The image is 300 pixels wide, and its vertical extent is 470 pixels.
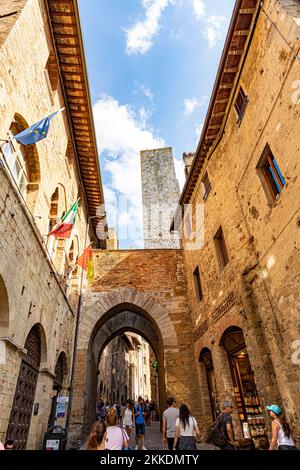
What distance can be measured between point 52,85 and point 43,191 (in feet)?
10.3

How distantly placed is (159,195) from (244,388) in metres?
19.9

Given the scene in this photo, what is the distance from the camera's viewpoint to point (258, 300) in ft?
18.5

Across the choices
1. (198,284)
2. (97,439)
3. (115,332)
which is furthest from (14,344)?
(115,332)

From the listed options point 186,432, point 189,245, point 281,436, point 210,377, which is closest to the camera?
point 281,436

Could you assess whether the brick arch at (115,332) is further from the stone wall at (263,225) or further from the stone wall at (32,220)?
the stone wall at (263,225)

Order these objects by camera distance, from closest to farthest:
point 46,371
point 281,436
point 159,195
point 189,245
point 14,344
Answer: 1. point 281,436
2. point 14,344
3. point 46,371
4. point 189,245
5. point 159,195

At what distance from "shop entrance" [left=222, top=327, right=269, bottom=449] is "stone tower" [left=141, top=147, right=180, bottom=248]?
48.8 feet

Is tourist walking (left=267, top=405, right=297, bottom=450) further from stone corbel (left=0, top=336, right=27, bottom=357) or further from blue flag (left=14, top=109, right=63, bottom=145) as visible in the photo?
blue flag (left=14, top=109, right=63, bottom=145)

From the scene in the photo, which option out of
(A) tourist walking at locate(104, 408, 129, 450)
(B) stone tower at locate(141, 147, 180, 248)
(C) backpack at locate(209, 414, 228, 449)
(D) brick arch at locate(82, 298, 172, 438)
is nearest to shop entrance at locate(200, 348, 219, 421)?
(D) brick arch at locate(82, 298, 172, 438)

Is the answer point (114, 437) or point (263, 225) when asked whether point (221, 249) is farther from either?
point (114, 437)

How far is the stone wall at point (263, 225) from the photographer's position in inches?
175

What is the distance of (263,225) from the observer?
213 inches

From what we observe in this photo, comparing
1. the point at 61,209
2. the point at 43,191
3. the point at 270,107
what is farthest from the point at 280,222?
the point at 61,209

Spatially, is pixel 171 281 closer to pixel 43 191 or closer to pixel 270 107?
pixel 43 191
